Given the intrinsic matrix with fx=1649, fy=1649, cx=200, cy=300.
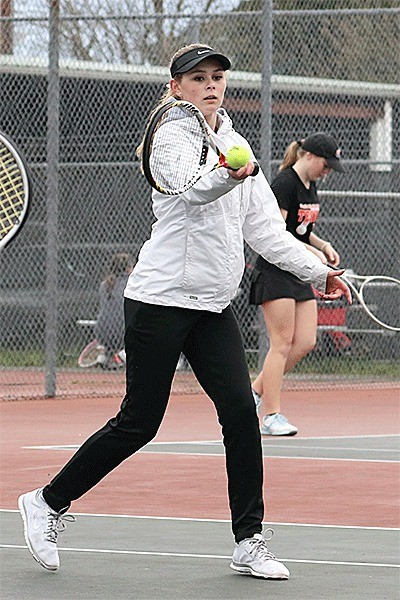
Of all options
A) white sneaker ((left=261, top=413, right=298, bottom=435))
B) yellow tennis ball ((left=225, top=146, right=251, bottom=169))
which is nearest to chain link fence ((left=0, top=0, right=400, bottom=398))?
white sneaker ((left=261, top=413, right=298, bottom=435))

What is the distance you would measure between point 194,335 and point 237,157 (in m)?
0.86

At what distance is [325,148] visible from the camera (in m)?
9.70

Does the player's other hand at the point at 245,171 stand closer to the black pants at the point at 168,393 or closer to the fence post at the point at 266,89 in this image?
the black pants at the point at 168,393

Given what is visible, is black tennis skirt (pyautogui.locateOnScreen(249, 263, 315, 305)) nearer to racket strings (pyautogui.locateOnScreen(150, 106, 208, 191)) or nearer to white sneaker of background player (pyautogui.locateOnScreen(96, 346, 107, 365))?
racket strings (pyautogui.locateOnScreen(150, 106, 208, 191))

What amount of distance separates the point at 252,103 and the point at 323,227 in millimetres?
1391

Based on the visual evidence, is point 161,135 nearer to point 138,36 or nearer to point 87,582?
point 87,582

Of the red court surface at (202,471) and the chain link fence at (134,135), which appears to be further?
the chain link fence at (134,135)

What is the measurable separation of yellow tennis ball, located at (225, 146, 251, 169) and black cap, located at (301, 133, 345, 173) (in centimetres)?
464

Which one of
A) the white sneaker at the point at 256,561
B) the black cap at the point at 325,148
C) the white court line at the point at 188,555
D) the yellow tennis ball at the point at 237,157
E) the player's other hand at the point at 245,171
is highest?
the black cap at the point at 325,148

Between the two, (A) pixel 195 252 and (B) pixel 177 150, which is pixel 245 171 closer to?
(B) pixel 177 150

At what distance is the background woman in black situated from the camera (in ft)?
31.5

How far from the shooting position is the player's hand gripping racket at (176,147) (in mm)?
5379

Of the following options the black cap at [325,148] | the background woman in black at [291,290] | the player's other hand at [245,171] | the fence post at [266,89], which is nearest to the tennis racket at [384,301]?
the fence post at [266,89]

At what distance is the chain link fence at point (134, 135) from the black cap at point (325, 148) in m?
3.12
